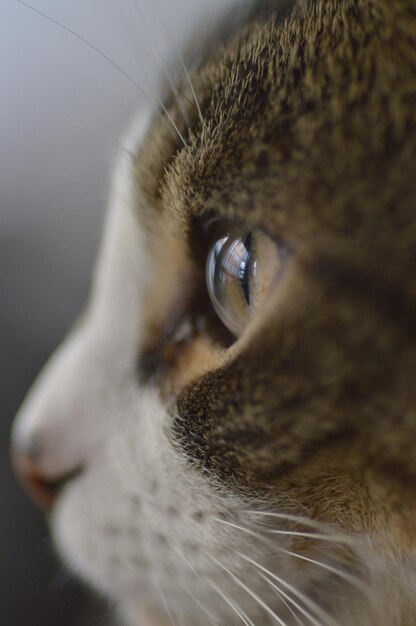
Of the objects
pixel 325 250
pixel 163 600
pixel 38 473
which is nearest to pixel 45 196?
pixel 38 473

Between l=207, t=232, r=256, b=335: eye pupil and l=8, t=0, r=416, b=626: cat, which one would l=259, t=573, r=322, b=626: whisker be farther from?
l=207, t=232, r=256, b=335: eye pupil

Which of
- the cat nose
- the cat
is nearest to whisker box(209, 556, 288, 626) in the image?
the cat

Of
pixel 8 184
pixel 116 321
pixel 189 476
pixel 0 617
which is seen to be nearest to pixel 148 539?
pixel 189 476

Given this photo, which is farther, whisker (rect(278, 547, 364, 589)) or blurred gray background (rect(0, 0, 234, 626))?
blurred gray background (rect(0, 0, 234, 626))

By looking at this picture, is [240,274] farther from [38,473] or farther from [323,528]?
[38,473]

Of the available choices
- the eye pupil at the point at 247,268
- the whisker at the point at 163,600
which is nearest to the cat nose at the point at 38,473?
the whisker at the point at 163,600

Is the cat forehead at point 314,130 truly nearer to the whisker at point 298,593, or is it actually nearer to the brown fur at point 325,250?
the brown fur at point 325,250

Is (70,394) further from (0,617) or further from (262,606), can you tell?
(0,617)
